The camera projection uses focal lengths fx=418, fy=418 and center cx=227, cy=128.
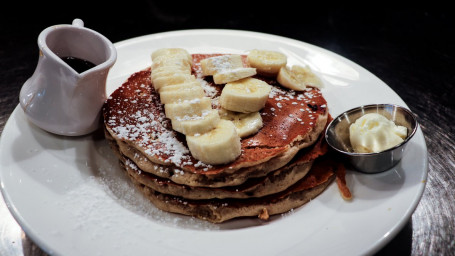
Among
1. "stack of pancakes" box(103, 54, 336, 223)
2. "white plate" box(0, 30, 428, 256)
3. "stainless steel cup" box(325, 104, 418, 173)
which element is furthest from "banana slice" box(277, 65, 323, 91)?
"white plate" box(0, 30, 428, 256)

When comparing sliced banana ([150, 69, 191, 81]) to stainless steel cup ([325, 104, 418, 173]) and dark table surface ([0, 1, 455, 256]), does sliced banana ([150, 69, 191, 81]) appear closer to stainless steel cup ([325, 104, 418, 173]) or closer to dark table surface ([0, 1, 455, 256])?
stainless steel cup ([325, 104, 418, 173])

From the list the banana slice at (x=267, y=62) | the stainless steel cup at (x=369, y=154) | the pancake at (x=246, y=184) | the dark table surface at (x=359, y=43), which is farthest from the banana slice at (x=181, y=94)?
the dark table surface at (x=359, y=43)

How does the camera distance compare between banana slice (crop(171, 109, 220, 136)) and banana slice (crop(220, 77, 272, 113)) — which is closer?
banana slice (crop(171, 109, 220, 136))

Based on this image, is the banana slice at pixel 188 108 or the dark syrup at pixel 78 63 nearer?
the banana slice at pixel 188 108

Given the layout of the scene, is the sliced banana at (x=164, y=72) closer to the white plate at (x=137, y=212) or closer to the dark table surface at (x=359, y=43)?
the white plate at (x=137, y=212)

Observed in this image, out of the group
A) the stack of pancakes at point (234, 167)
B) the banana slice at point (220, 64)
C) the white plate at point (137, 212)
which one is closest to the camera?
the white plate at point (137, 212)

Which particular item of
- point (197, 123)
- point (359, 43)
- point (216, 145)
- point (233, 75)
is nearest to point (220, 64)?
point (233, 75)

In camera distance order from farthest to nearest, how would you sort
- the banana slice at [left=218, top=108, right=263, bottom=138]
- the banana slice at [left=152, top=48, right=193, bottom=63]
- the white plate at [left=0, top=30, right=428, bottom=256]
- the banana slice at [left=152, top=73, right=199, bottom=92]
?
the banana slice at [left=152, top=48, right=193, bottom=63], the banana slice at [left=152, top=73, right=199, bottom=92], the banana slice at [left=218, top=108, right=263, bottom=138], the white plate at [left=0, top=30, right=428, bottom=256]

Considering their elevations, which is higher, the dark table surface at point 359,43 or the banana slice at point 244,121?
the banana slice at point 244,121
